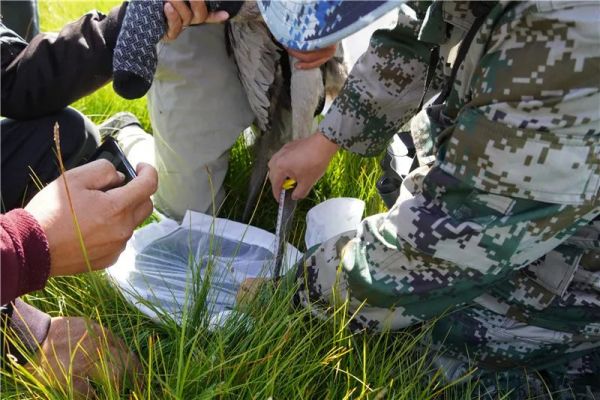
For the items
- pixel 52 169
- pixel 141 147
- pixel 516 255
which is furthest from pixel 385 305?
pixel 141 147

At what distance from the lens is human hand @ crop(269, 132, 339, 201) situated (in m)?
1.75

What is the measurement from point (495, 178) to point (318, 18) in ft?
1.40

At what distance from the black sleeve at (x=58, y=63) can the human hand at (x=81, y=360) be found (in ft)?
2.31

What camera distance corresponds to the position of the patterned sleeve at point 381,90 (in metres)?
1.66

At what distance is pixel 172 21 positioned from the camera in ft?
5.67

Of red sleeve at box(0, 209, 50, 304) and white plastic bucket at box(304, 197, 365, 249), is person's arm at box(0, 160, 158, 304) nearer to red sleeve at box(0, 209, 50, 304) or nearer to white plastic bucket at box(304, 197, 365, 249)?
red sleeve at box(0, 209, 50, 304)

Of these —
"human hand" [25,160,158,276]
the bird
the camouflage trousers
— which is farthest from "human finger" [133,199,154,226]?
the bird

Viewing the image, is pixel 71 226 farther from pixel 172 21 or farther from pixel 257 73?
pixel 257 73

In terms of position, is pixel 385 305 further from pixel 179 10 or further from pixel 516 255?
pixel 179 10

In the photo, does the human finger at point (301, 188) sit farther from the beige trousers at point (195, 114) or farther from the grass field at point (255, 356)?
the beige trousers at point (195, 114)

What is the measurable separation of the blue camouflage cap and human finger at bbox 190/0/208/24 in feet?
1.72

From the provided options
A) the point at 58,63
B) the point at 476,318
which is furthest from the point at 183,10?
the point at 476,318

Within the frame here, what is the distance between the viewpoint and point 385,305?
147cm

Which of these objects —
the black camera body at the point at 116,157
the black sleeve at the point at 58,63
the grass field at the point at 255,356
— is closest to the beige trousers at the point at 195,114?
the black sleeve at the point at 58,63
